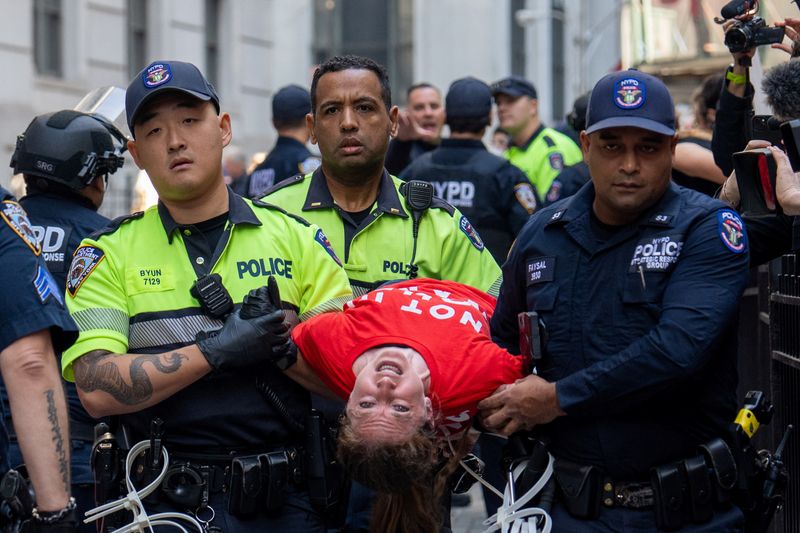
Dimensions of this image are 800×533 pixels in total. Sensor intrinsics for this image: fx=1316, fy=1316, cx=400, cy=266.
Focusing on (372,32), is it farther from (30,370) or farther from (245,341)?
(30,370)

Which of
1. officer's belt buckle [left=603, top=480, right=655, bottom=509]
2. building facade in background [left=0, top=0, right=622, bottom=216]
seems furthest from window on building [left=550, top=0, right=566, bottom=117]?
officer's belt buckle [left=603, top=480, right=655, bottom=509]

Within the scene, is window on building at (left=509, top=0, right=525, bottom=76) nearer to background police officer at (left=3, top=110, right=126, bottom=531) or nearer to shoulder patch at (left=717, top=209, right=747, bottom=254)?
background police officer at (left=3, top=110, right=126, bottom=531)

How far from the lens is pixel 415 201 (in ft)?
16.7

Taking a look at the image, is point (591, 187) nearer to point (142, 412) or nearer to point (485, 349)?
point (485, 349)

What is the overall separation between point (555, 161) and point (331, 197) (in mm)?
4304

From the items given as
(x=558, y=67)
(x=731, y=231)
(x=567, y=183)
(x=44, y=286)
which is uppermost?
(x=558, y=67)

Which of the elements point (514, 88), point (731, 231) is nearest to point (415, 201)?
point (731, 231)

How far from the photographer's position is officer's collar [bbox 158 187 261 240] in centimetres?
425

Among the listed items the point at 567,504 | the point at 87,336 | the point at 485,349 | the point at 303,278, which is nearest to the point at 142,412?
the point at 87,336

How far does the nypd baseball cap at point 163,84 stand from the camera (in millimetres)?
4191

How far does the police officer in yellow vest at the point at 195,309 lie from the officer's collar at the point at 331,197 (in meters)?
0.72

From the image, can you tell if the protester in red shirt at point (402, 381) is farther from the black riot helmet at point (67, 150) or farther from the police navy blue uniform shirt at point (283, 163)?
the police navy blue uniform shirt at point (283, 163)

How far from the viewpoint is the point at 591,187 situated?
13.8ft

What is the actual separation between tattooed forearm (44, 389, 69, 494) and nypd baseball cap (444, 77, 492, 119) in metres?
4.65
